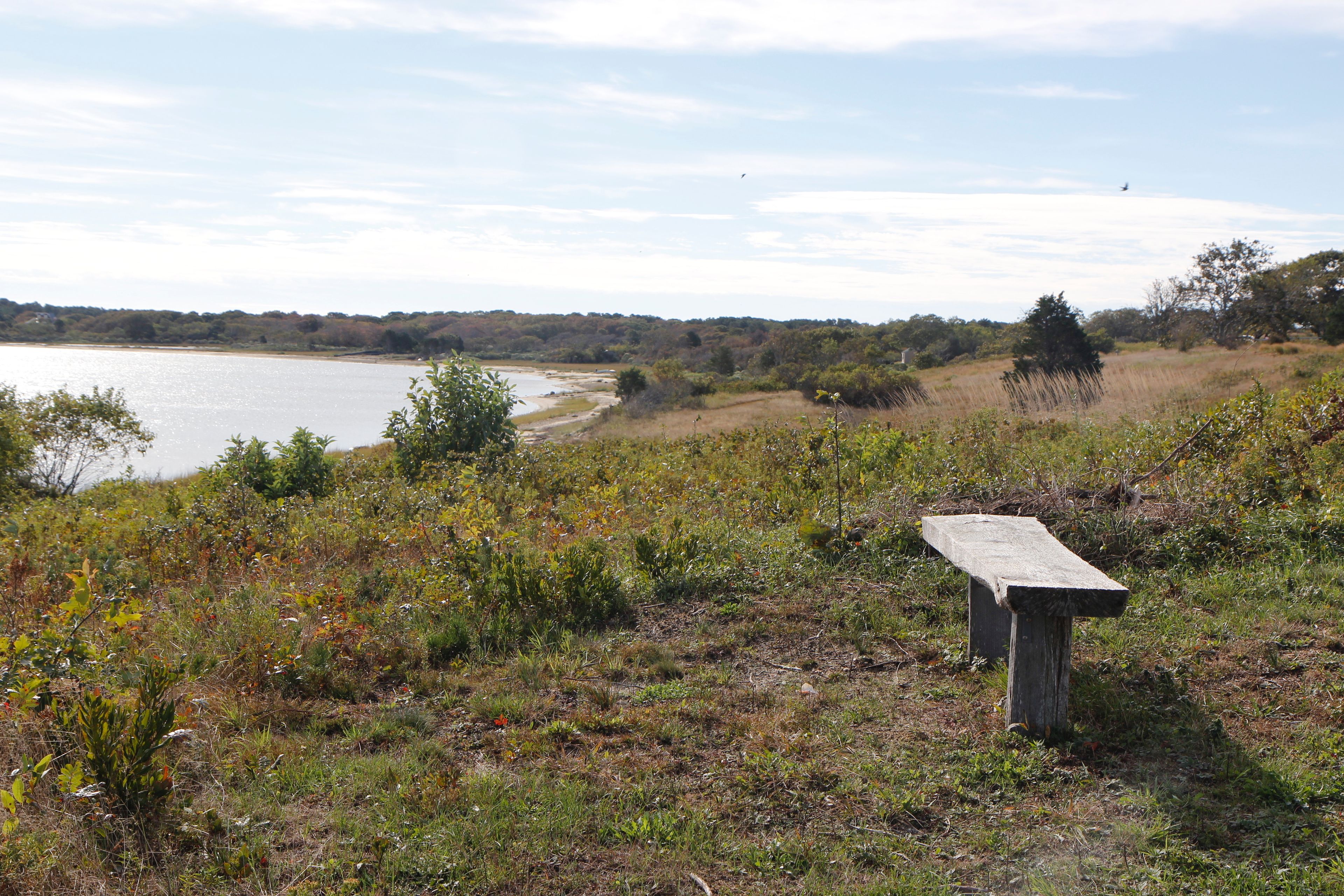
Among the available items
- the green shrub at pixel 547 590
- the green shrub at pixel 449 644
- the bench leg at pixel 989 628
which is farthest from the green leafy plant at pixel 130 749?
the bench leg at pixel 989 628

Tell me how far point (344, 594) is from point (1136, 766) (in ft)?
13.7

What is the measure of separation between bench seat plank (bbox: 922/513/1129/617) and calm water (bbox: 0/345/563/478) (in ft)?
55.0

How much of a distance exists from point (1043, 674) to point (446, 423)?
10935mm

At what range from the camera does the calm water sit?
124ft

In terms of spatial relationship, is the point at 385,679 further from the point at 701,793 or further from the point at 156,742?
the point at 701,793

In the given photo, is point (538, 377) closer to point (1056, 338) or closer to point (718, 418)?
point (718, 418)

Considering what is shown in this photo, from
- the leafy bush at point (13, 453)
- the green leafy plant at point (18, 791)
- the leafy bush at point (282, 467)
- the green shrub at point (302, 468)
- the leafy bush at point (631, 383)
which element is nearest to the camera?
the green leafy plant at point (18, 791)

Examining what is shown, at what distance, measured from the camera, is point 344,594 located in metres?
5.17

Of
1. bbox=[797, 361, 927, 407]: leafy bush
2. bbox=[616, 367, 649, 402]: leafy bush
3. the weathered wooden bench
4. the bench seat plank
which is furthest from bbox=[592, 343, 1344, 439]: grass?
the weathered wooden bench

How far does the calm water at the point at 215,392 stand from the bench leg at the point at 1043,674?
17.8 metres

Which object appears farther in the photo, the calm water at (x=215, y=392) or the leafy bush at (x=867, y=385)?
the calm water at (x=215, y=392)

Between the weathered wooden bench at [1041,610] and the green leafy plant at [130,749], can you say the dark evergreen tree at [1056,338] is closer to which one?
the weathered wooden bench at [1041,610]

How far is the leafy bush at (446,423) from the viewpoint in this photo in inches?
509

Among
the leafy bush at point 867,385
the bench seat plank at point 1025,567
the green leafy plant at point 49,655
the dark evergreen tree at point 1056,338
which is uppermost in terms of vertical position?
the dark evergreen tree at point 1056,338
